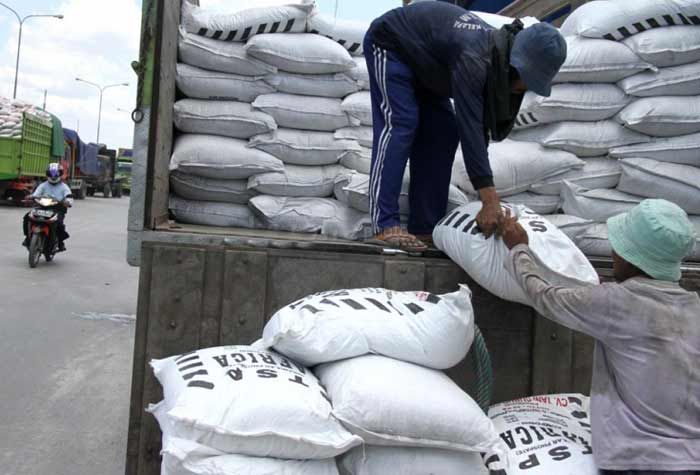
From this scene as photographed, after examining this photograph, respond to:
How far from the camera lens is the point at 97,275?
28.4 ft

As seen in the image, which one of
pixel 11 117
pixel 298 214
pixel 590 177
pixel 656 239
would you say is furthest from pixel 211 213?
pixel 11 117

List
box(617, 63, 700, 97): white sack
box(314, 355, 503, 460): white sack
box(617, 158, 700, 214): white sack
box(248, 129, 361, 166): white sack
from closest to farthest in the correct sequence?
box(314, 355, 503, 460): white sack
box(617, 158, 700, 214): white sack
box(617, 63, 700, 97): white sack
box(248, 129, 361, 166): white sack

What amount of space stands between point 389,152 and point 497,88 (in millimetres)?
561

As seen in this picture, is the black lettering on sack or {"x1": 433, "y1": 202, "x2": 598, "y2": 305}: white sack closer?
the black lettering on sack

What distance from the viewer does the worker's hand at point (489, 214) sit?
2436mm

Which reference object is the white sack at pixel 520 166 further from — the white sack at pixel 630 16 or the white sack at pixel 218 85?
the white sack at pixel 218 85

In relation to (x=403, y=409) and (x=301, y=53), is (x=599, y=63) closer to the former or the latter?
(x=301, y=53)

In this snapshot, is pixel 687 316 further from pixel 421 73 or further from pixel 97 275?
pixel 97 275

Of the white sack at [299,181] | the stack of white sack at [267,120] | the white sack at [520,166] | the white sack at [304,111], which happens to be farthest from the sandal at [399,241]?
the white sack at [304,111]

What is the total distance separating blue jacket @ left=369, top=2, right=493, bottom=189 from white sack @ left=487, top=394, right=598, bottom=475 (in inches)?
34.0

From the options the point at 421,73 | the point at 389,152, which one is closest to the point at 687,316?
the point at 389,152

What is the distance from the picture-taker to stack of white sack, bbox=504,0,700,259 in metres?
3.16

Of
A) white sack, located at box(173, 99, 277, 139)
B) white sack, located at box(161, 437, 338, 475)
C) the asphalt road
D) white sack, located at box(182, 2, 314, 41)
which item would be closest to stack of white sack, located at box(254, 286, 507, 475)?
white sack, located at box(161, 437, 338, 475)

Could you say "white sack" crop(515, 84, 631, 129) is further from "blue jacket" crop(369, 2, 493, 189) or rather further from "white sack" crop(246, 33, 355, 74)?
"white sack" crop(246, 33, 355, 74)
